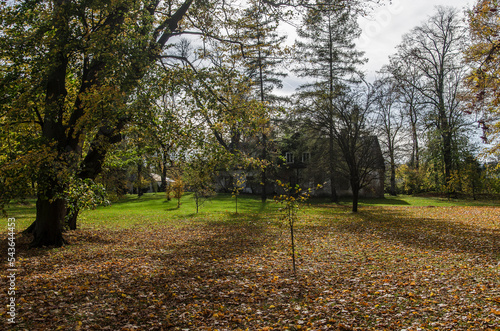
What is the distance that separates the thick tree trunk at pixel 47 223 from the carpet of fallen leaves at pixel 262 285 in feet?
1.44

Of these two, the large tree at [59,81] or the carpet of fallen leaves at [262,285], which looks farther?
the large tree at [59,81]

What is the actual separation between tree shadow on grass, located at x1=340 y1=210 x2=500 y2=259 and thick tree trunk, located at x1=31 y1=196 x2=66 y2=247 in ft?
33.9

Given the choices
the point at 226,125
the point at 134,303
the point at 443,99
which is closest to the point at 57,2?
the point at 226,125

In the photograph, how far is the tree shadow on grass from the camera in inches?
364

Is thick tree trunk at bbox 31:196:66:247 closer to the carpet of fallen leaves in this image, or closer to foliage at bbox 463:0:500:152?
the carpet of fallen leaves

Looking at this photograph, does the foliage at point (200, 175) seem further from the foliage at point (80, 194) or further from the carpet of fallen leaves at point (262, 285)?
the foliage at point (80, 194)

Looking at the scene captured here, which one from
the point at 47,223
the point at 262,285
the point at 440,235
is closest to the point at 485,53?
the point at 440,235

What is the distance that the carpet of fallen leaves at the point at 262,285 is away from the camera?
4.59 meters

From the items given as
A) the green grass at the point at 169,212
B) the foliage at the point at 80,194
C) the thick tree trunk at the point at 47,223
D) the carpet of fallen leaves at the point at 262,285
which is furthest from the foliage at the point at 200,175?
the thick tree trunk at the point at 47,223

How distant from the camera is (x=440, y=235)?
37.4 ft

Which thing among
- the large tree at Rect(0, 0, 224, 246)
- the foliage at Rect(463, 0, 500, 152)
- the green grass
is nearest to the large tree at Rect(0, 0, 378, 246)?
the large tree at Rect(0, 0, 224, 246)

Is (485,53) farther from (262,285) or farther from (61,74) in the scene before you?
(61,74)

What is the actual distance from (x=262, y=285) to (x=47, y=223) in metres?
7.03

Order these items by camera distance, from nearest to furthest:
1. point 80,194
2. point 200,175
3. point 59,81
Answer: point 80,194 < point 59,81 < point 200,175
